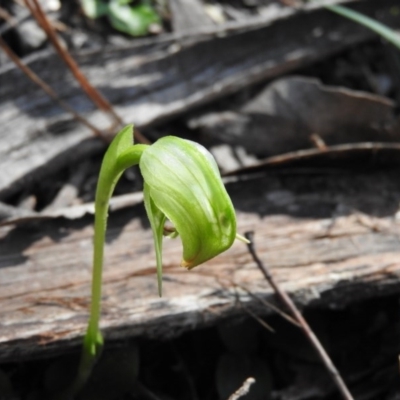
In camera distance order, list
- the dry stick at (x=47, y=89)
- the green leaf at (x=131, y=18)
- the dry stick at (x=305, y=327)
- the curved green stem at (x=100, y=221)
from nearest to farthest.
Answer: the curved green stem at (x=100, y=221), the dry stick at (x=305, y=327), the dry stick at (x=47, y=89), the green leaf at (x=131, y=18)

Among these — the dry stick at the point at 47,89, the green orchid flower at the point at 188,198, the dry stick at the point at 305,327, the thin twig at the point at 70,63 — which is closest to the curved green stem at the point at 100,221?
the green orchid flower at the point at 188,198

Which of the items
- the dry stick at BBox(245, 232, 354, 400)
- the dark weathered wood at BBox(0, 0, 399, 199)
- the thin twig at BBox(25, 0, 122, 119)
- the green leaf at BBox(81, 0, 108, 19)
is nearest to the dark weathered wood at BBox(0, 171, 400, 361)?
the dry stick at BBox(245, 232, 354, 400)

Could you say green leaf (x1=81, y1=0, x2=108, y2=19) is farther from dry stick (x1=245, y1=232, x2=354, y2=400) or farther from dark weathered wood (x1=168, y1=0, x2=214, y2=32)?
dry stick (x1=245, y1=232, x2=354, y2=400)

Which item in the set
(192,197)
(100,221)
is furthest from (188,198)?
(100,221)

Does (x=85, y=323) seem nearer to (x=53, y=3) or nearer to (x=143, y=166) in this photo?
(x=143, y=166)

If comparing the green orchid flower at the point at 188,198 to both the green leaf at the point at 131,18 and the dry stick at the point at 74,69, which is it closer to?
the dry stick at the point at 74,69

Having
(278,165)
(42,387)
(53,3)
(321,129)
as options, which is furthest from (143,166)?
(53,3)
